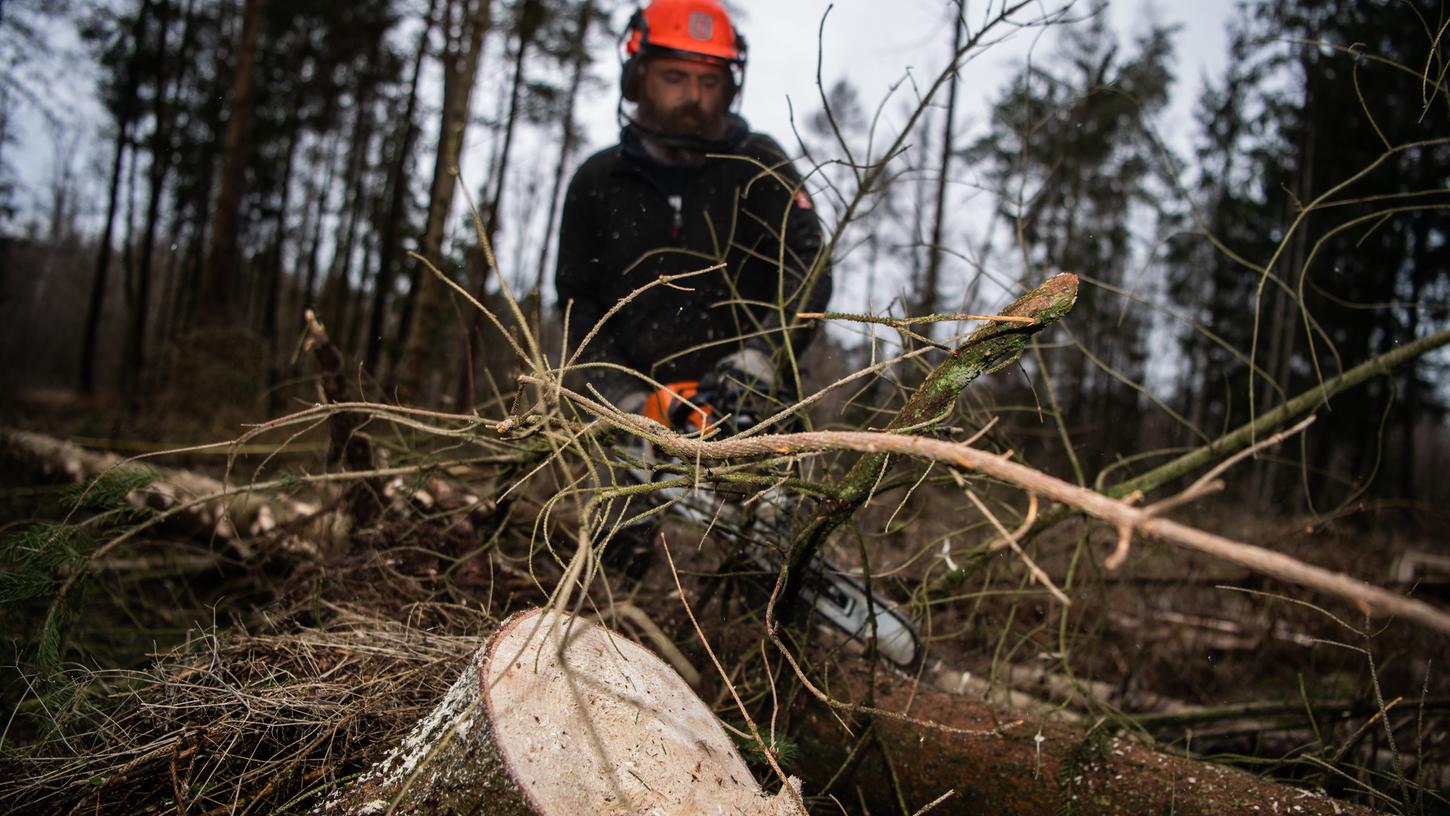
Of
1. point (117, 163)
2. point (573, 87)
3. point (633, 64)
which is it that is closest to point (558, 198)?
point (573, 87)

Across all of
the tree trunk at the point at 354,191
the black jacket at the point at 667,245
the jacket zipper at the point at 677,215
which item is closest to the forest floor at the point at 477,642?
the black jacket at the point at 667,245

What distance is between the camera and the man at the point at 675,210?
9.92ft

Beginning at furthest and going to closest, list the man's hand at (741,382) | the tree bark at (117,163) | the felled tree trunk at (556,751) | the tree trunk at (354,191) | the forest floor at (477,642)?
1. the tree trunk at (354,191)
2. the tree bark at (117,163)
3. the man's hand at (741,382)
4. the forest floor at (477,642)
5. the felled tree trunk at (556,751)

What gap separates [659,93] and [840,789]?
2576 millimetres

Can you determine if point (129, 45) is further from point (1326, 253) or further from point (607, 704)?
point (1326, 253)

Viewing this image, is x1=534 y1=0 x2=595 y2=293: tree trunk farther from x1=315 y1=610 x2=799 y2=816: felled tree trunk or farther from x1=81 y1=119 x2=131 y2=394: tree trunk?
x1=315 y1=610 x2=799 y2=816: felled tree trunk

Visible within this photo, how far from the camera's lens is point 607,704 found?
51.0 inches

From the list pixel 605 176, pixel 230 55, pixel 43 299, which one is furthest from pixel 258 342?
pixel 43 299

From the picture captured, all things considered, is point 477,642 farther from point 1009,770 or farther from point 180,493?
point 180,493

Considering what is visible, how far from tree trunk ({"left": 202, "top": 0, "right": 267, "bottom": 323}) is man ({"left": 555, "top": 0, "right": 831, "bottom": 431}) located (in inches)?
334

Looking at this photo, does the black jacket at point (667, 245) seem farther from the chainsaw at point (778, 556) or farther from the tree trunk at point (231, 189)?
the tree trunk at point (231, 189)

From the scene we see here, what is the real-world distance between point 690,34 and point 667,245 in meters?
0.83

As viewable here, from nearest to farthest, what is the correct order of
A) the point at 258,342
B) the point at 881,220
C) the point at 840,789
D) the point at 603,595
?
the point at 840,789
the point at 603,595
the point at 258,342
the point at 881,220

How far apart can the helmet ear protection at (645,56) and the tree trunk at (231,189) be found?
27.8 feet
